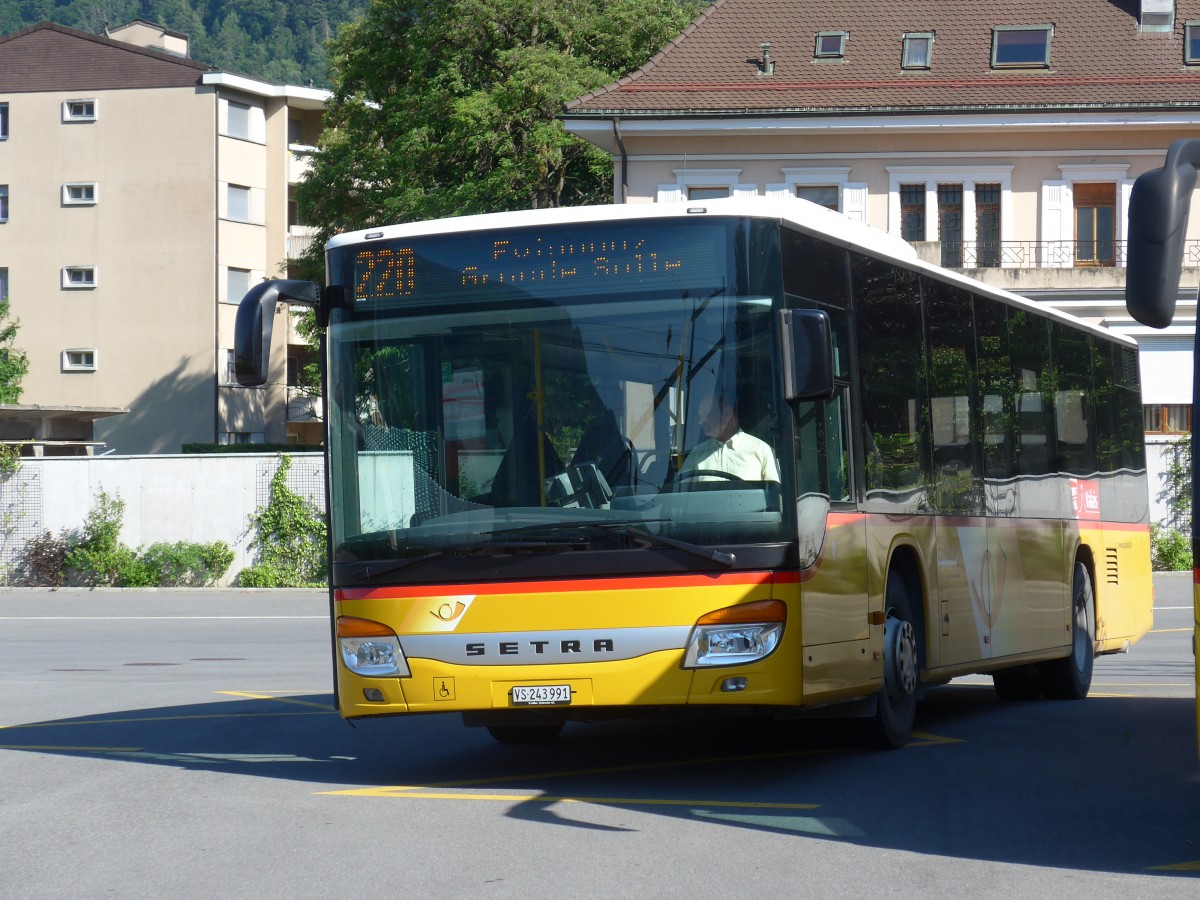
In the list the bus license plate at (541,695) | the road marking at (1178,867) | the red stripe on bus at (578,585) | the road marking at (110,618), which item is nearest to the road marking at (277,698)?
the red stripe on bus at (578,585)

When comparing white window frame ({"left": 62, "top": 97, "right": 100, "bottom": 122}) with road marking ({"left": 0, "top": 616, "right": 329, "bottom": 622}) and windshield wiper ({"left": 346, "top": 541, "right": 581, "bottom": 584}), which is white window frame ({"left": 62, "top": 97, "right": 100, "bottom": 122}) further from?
windshield wiper ({"left": 346, "top": 541, "right": 581, "bottom": 584})

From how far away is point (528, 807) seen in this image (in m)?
8.48

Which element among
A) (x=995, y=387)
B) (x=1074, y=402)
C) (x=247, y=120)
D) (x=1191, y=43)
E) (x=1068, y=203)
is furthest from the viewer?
(x=247, y=120)

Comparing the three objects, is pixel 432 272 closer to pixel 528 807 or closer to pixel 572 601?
pixel 572 601

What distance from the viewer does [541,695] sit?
8.69 metres

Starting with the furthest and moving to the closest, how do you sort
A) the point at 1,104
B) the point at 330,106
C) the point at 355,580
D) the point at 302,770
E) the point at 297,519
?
the point at 1,104 → the point at 330,106 → the point at 297,519 → the point at 302,770 → the point at 355,580

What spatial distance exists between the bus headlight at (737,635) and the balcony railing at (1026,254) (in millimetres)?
32711

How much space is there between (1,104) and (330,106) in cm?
2194

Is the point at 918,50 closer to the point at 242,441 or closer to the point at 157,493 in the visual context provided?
the point at 157,493

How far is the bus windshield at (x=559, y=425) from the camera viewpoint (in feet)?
28.2

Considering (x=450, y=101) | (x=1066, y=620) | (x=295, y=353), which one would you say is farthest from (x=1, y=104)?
(x=1066, y=620)

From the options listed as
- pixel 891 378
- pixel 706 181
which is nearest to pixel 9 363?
pixel 706 181

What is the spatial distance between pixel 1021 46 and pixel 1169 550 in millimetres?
15520

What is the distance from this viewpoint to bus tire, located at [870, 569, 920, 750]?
9.95m
